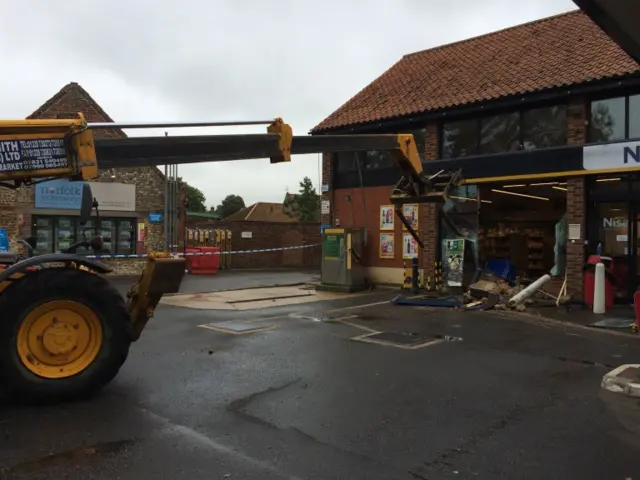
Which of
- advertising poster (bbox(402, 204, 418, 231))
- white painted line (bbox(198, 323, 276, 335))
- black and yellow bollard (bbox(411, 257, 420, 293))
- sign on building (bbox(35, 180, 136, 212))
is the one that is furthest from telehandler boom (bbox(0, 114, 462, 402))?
sign on building (bbox(35, 180, 136, 212))

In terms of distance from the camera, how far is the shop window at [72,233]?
20.0m

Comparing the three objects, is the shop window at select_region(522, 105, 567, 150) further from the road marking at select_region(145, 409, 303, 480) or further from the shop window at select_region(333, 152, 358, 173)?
the road marking at select_region(145, 409, 303, 480)

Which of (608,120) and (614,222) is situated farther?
(614,222)

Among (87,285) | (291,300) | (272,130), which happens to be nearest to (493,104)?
(291,300)

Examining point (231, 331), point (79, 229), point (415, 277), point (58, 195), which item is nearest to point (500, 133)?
point (415, 277)

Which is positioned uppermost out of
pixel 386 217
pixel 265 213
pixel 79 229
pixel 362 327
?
pixel 265 213

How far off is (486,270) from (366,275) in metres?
3.49

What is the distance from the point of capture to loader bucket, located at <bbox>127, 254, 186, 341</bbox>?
5.77 m

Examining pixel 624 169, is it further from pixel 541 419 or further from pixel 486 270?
pixel 541 419

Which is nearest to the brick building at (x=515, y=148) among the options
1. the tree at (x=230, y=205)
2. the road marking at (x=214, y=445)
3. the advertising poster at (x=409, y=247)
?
the advertising poster at (x=409, y=247)

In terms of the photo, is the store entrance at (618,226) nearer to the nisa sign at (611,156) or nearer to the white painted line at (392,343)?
the nisa sign at (611,156)

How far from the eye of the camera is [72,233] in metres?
20.5

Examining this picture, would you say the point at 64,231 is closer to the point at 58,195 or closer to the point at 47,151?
the point at 58,195

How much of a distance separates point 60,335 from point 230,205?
268 feet
